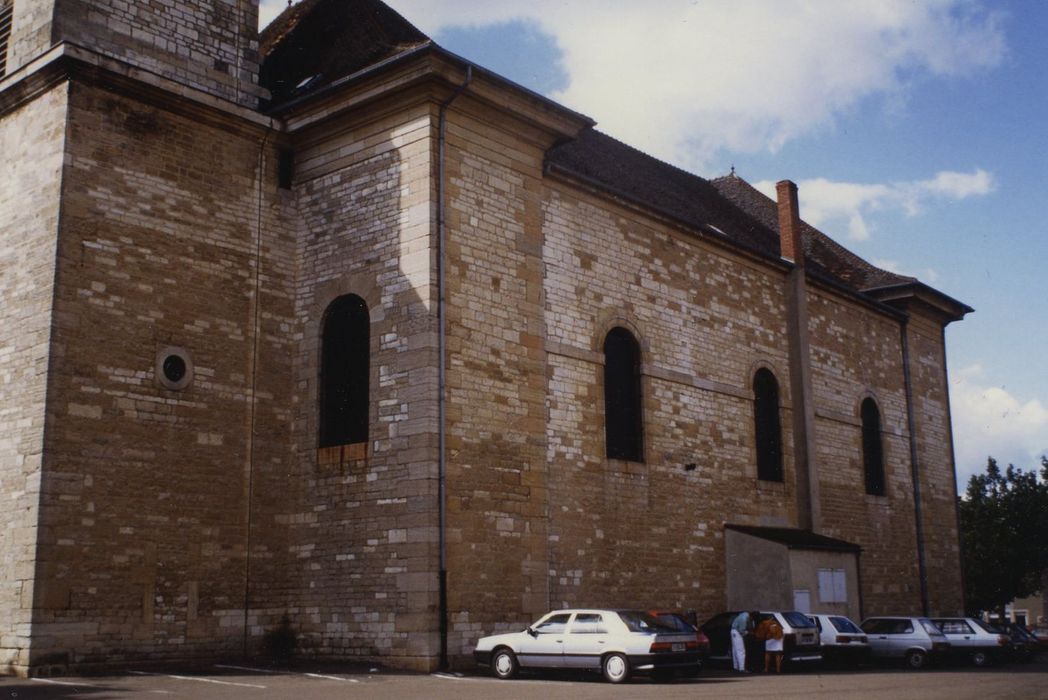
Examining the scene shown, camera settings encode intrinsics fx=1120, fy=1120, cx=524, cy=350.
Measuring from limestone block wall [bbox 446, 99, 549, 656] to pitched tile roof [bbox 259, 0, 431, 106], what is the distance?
2.64 metres

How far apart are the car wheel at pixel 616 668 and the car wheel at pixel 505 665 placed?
1.33 metres

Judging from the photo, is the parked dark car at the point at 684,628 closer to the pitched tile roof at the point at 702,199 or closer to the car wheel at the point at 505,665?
the car wheel at the point at 505,665

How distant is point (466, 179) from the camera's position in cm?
1908

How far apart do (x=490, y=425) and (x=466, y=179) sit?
4218 millimetres

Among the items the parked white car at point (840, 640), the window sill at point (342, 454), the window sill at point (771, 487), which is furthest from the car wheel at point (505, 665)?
the window sill at point (771, 487)

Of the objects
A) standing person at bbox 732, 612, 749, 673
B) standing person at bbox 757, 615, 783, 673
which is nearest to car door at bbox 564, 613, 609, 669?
standing person at bbox 732, 612, 749, 673

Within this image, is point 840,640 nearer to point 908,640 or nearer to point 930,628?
point 908,640

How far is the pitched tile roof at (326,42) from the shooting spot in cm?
2064

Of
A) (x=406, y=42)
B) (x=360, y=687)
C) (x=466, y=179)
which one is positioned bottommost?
(x=360, y=687)

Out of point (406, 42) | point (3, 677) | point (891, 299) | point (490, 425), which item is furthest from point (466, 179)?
point (891, 299)

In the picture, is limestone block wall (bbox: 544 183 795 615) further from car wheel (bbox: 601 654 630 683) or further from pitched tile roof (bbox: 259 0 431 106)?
pitched tile roof (bbox: 259 0 431 106)

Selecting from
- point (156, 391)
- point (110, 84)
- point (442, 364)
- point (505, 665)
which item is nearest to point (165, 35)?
point (110, 84)

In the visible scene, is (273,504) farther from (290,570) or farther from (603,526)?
(603,526)

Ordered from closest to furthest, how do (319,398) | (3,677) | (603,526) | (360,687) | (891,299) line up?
(360,687) → (3,677) → (319,398) → (603,526) → (891,299)
